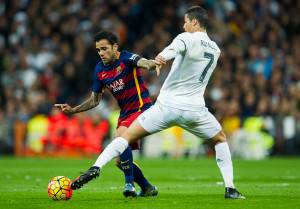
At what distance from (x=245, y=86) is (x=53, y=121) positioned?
5746mm

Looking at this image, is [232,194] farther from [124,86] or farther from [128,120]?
[124,86]

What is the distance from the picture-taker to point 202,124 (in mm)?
10578

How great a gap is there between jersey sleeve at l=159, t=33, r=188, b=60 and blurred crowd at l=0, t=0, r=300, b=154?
48.7 feet

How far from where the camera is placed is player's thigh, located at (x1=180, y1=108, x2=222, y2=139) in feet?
34.4

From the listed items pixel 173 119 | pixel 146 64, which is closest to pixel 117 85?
pixel 146 64

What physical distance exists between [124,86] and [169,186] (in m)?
2.92

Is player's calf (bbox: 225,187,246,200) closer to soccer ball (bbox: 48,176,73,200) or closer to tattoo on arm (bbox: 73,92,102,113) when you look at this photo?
soccer ball (bbox: 48,176,73,200)

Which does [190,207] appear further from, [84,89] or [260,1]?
[260,1]

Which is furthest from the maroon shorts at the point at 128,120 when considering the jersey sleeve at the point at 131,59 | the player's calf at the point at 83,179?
the player's calf at the point at 83,179

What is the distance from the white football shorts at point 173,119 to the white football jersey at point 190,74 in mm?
71

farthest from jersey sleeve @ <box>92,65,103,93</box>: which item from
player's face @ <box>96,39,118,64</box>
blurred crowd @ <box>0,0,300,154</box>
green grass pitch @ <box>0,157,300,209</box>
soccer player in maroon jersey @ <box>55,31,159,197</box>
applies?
blurred crowd @ <box>0,0,300,154</box>

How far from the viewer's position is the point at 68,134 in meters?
25.7

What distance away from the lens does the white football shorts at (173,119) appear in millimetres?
10438

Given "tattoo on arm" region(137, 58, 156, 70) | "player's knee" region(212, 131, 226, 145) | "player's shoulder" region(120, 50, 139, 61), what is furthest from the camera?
"player's shoulder" region(120, 50, 139, 61)
